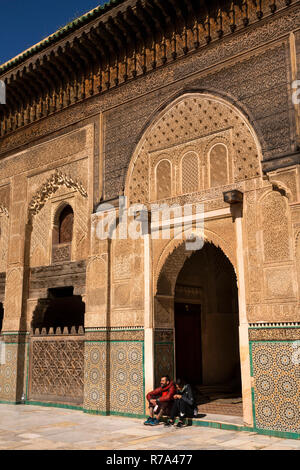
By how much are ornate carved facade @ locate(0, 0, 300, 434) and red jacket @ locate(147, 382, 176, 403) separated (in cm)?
32

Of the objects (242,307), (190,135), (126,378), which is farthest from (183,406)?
(190,135)

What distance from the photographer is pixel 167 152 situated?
6594 mm

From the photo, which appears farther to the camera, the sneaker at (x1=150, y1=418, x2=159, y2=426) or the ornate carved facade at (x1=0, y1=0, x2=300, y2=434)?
the sneaker at (x1=150, y1=418, x2=159, y2=426)

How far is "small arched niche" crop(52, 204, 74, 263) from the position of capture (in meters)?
7.82

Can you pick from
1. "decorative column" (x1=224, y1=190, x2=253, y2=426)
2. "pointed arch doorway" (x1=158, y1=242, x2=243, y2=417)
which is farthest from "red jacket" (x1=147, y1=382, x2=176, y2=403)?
"pointed arch doorway" (x1=158, y1=242, x2=243, y2=417)

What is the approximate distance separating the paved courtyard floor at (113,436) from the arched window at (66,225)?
2.76 meters

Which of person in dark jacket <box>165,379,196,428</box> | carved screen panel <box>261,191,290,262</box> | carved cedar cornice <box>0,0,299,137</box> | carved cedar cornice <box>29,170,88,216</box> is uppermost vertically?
carved cedar cornice <box>0,0,299,137</box>

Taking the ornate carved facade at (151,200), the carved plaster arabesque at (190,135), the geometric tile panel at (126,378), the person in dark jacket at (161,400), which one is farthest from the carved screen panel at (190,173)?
the person in dark jacket at (161,400)

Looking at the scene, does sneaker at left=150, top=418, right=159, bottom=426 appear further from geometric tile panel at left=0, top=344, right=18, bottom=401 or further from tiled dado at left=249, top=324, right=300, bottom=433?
geometric tile panel at left=0, top=344, right=18, bottom=401

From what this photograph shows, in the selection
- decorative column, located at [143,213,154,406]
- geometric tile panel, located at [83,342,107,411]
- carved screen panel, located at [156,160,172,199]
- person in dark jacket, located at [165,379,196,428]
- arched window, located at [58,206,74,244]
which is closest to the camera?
person in dark jacket, located at [165,379,196,428]

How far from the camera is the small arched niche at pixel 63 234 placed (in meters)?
7.82

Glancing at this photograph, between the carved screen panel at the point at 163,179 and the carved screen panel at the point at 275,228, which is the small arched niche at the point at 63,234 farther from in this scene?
the carved screen panel at the point at 275,228

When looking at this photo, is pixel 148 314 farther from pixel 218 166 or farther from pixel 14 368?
pixel 14 368

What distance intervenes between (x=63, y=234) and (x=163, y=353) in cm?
273
